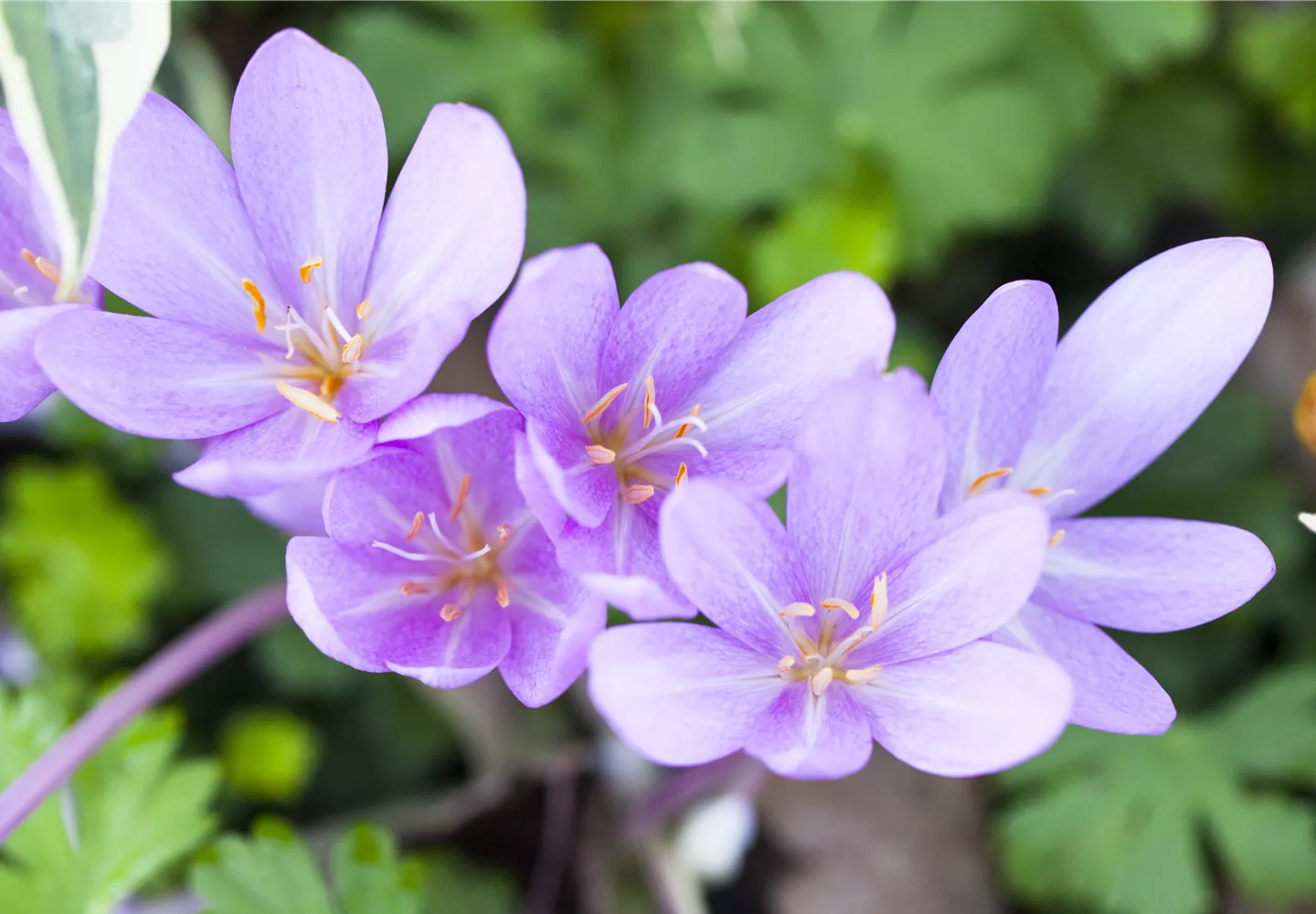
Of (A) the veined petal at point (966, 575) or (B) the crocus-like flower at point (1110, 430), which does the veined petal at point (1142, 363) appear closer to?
(B) the crocus-like flower at point (1110, 430)

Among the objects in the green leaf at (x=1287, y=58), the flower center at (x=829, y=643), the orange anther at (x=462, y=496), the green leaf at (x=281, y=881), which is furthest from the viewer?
the green leaf at (x=1287, y=58)

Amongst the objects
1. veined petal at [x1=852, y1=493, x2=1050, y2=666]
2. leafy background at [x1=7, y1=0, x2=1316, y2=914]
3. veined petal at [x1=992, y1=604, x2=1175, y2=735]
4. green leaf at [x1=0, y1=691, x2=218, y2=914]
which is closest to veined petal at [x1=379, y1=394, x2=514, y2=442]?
veined petal at [x1=852, y1=493, x2=1050, y2=666]

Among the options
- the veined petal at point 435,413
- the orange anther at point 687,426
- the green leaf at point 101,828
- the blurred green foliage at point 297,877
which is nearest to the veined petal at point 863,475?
the orange anther at point 687,426

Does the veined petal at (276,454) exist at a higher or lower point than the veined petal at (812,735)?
higher

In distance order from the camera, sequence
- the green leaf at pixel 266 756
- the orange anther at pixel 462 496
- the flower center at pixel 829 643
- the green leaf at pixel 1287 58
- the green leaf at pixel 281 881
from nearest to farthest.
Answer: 1. the flower center at pixel 829 643
2. the orange anther at pixel 462 496
3. the green leaf at pixel 281 881
4. the green leaf at pixel 266 756
5. the green leaf at pixel 1287 58

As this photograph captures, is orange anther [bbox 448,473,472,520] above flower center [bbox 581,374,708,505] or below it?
below

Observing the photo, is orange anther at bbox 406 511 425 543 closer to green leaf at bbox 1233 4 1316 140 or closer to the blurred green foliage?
the blurred green foliage

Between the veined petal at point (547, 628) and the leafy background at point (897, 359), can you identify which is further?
the leafy background at point (897, 359)
